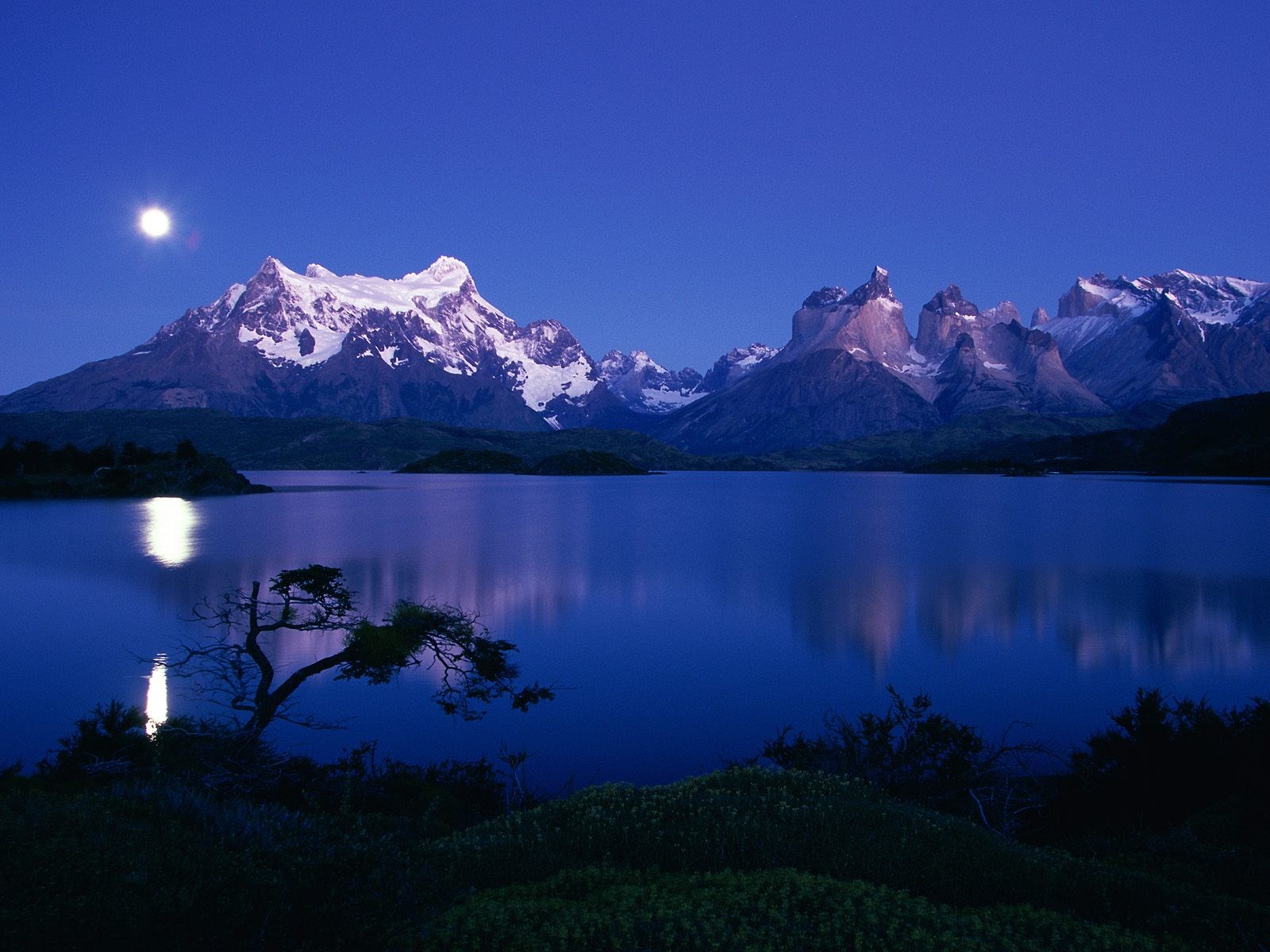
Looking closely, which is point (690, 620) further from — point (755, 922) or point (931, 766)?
point (755, 922)

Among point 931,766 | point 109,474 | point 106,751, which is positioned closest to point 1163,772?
point 931,766

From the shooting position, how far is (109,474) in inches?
6363

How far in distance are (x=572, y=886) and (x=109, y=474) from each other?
187 metres

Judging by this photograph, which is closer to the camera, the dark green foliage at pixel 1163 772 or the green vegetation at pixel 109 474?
the dark green foliage at pixel 1163 772

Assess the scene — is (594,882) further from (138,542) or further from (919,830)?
(138,542)

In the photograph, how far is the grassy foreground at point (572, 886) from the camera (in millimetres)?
7336

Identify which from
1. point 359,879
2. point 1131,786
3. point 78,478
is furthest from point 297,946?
point 78,478

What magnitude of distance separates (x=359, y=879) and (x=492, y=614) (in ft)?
118

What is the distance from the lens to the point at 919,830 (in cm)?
1144

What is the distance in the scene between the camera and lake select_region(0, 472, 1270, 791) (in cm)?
2534

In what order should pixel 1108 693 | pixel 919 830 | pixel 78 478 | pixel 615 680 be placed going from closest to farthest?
pixel 919 830 < pixel 1108 693 < pixel 615 680 < pixel 78 478

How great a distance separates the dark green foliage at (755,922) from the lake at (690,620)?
465 inches

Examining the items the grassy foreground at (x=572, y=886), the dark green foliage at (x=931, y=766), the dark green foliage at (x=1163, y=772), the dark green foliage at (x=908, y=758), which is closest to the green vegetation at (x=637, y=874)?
the grassy foreground at (x=572, y=886)

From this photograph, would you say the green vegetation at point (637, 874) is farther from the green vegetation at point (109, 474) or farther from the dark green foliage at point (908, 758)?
the green vegetation at point (109, 474)
